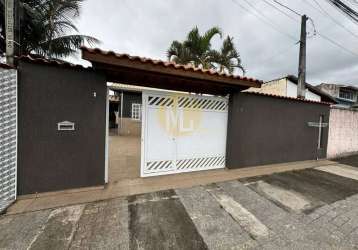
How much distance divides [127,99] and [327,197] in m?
13.6

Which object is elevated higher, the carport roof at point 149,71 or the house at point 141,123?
the carport roof at point 149,71

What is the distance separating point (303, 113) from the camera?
22.9 feet

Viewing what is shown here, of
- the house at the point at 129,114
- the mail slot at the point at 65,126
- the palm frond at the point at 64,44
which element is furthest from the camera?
the house at the point at 129,114

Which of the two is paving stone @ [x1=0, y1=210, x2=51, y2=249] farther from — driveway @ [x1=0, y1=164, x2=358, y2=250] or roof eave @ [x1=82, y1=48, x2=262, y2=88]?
roof eave @ [x1=82, y1=48, x2=262, y2=88]

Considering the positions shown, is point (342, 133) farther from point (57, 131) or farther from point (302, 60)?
point (57, 131)

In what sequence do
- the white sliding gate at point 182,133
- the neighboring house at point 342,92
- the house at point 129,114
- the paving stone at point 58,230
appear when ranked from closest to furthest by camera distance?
the paving stone at point 58,230, the white sliding gate at point 182,133, the house at point 129,114, the neighboring house at point 342,92

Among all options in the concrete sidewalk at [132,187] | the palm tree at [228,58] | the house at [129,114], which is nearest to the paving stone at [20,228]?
the concrete sidewalk at [132,187]

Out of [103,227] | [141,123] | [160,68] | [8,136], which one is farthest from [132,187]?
[160,68]

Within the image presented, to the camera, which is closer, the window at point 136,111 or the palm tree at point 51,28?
the palm tree at point 51,28

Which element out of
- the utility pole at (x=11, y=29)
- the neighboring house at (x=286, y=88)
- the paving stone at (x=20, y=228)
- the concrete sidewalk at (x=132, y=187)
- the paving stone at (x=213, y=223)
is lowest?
the paving stone at (x=20, y=228)

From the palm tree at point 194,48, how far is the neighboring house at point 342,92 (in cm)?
2068

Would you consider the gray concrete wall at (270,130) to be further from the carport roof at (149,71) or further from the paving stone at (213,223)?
the paving stone at (213,223)

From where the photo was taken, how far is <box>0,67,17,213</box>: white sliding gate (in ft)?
9.86

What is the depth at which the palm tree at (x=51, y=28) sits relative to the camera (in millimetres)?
7324
